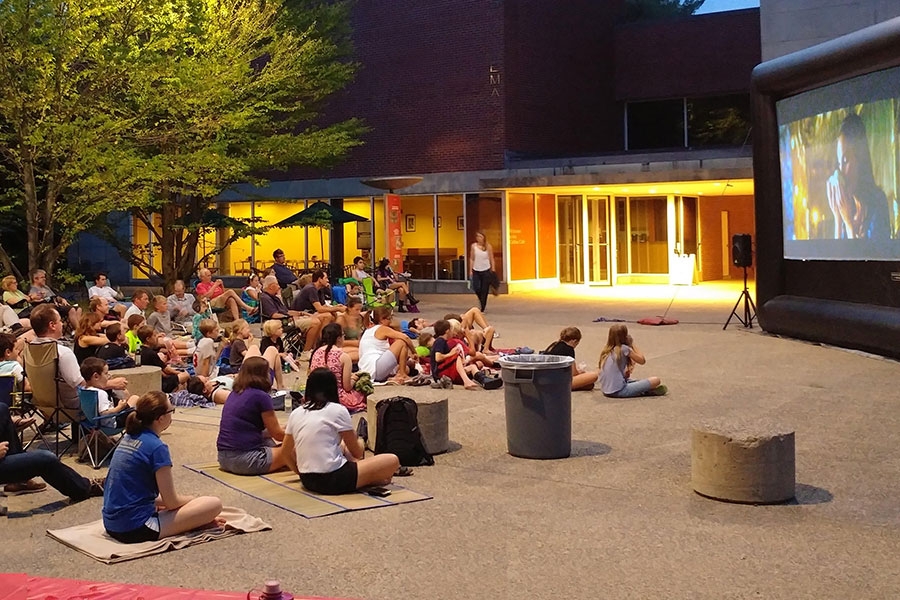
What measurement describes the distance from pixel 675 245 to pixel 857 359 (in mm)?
16746

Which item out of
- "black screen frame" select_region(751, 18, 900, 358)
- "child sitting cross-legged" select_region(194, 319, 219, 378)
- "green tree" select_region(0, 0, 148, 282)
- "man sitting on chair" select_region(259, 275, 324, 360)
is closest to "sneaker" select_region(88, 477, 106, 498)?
"child sitting cross-legged" select_region(194, 319, 219, 378)

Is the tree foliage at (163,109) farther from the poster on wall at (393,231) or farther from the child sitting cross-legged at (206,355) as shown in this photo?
the child sitting cross-legged at (206,355)

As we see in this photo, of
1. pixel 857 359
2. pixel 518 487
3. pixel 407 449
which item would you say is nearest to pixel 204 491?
pixel 407 449

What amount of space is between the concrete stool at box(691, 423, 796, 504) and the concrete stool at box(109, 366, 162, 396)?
6.13 m

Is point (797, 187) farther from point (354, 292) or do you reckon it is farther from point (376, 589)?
point (376, 589)

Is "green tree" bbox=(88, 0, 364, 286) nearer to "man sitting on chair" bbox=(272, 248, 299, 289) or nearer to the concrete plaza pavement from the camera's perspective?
"man sitting on chair" bbox=(272, 248, 299, 289)

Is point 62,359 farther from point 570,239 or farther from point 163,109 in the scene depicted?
point 570,239

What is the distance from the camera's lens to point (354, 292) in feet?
67.5

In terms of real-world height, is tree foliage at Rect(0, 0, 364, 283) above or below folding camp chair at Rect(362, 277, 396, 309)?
above

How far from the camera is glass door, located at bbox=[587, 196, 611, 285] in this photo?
31422mm

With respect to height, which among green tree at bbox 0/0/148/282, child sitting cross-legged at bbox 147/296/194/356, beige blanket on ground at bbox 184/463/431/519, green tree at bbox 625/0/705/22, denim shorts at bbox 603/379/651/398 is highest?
green tree at bbox 625/0/705/22

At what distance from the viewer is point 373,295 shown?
71.5ft

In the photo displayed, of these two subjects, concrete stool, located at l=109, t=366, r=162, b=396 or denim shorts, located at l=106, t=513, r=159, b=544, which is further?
concrete stool, located at l=109, t=366, r=162, b=396

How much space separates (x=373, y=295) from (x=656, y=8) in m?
29.0
